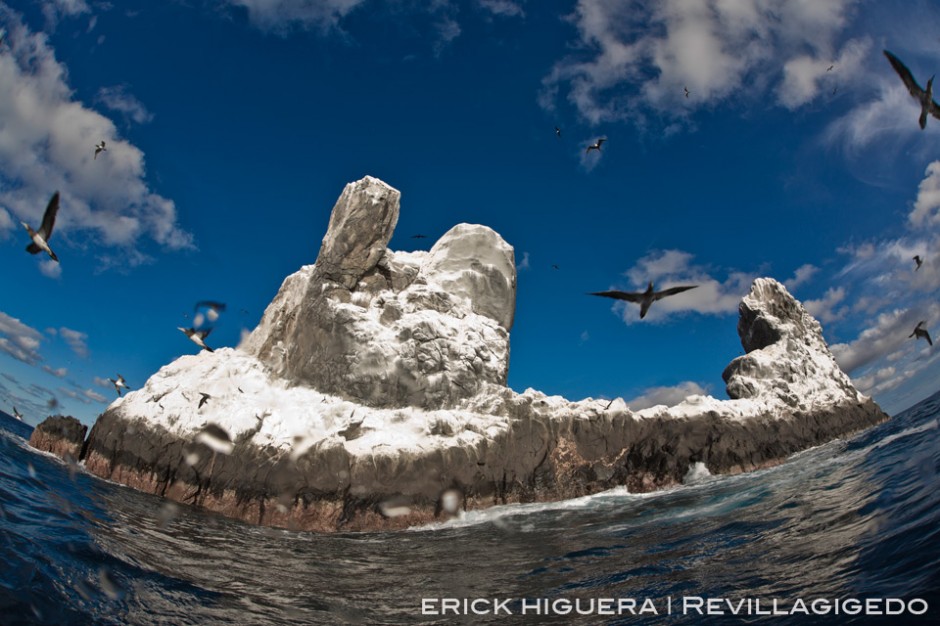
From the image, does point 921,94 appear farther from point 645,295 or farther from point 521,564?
point 521,564

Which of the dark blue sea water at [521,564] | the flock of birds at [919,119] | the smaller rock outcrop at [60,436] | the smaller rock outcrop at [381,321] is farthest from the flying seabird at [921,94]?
the smaller rock outcrop at [60,436]

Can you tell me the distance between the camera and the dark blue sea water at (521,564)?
24.5 ft

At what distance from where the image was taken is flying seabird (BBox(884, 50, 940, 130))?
7967 mm

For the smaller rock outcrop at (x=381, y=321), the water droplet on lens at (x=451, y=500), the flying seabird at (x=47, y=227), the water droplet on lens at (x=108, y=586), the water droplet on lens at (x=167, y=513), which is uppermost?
the smaller rock outcrop at (x=381, y=321)

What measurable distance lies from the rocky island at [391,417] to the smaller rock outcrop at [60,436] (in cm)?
17

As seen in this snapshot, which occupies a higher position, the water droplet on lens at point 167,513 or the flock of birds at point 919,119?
the flock of birds at point 919,119

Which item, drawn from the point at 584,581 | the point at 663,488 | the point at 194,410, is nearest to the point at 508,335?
the point at 663,488

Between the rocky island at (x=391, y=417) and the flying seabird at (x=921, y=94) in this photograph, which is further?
the rocky island at (x=391, y=417)

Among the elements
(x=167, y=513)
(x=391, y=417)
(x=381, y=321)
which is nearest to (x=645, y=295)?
(x=167, y=513)

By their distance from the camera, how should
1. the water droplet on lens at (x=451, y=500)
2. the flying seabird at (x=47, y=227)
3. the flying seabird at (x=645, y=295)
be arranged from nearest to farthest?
the flying seabird at (x=47, y=227) → the flying seabird at (x=645, y=295) → the water droplet on lens at (x=451, y=500)

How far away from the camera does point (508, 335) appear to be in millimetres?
42375

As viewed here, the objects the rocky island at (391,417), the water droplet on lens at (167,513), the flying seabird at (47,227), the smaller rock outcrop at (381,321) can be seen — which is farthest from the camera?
the smaller rock outcrop at (381,321)

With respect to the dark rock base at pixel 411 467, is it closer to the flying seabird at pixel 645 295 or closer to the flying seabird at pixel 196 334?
the flying seabird at pixel 196 334

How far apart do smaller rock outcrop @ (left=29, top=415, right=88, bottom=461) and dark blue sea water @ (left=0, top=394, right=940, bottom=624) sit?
1433 centimetres
